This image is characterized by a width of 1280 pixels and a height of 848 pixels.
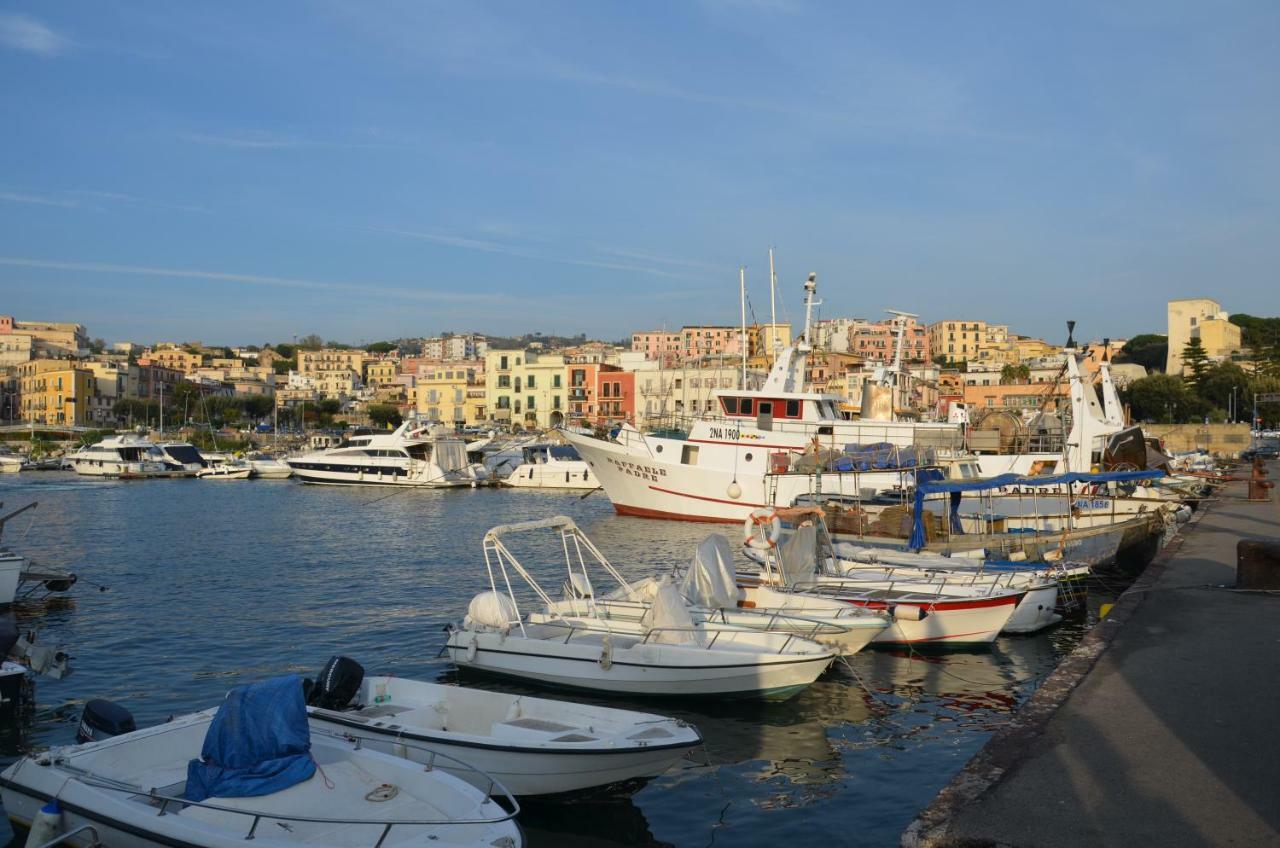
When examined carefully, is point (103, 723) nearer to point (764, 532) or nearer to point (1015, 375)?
point (764, 532)

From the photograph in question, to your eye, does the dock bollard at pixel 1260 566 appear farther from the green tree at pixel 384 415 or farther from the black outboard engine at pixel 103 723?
the green tree at pixel 384 415

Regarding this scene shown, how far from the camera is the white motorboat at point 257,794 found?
25.8ft

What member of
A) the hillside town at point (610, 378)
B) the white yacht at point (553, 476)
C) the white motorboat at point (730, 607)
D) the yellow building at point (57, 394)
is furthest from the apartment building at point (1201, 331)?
the yellow building at point (57, 394)

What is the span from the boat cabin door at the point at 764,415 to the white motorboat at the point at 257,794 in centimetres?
3245

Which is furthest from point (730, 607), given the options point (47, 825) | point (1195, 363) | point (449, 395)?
point (1195, 363)

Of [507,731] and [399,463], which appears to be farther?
[399,463]

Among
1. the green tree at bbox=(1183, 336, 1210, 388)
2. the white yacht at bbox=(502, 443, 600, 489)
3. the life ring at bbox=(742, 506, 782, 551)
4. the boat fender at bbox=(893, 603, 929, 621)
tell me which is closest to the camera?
the boat fender at bbox=(893, 603, 929, 621)

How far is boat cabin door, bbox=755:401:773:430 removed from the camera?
41.0 meters

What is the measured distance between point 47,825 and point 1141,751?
9.41m

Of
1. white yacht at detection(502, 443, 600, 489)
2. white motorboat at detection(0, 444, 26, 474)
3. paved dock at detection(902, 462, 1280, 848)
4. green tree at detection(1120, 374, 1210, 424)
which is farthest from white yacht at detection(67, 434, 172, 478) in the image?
green tree at detection(1120, 374, 1210, 424)

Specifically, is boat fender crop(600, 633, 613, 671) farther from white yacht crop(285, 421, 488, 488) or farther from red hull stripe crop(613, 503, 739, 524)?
white yacht crop(285, 421, 488, 488)

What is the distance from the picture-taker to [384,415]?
138 m

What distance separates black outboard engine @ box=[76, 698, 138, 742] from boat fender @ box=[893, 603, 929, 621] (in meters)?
12.0

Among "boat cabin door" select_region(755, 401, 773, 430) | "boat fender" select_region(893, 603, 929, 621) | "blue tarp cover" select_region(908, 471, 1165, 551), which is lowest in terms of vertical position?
"boat fender" select_region(893, 603, 929, 621)
